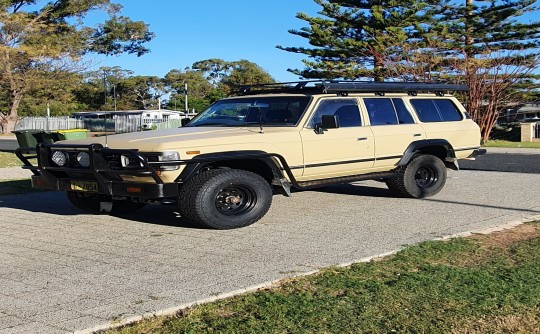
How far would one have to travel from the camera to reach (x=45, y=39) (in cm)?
3747

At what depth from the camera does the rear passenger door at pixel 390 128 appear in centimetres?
851

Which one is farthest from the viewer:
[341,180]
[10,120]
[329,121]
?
[10,120]

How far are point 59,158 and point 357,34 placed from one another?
32329 mm

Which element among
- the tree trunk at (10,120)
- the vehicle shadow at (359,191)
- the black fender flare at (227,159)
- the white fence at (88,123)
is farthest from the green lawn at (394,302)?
the white fence at (88,123)

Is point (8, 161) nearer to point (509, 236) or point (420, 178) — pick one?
point (420, 178)

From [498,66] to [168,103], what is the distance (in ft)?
259

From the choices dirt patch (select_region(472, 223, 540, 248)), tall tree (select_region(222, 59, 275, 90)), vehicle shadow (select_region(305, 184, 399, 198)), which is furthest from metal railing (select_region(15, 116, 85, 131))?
dirt patch (select_region(472, 223, 540, 248))

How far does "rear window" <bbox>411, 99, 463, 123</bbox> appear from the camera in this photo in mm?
9291

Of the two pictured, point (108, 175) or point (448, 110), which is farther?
point (448, 110)

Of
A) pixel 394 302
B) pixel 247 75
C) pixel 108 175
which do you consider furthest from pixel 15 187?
pixel 247 75

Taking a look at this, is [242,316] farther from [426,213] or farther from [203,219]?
[426,213]

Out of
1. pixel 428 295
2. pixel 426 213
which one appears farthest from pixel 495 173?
pixel 428 295

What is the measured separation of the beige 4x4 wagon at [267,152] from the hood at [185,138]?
0.5 inches

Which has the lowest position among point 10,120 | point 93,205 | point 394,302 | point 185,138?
point 394,302
